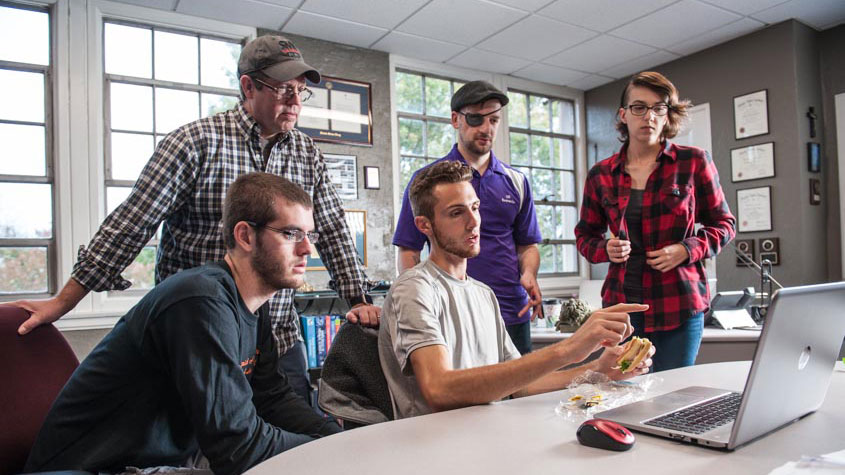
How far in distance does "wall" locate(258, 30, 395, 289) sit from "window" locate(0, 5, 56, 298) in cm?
170

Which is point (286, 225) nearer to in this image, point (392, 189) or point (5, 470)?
point (5, 470)

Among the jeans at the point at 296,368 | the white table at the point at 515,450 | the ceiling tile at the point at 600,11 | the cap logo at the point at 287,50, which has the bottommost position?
the jeans at the point at 296,368

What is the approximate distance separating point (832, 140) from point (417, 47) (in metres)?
3.14

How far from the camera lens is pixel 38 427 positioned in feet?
4.19

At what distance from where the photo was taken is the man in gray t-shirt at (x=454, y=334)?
1097 mm

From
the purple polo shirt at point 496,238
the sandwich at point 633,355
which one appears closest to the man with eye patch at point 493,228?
the purple polo shirt at point 496,238

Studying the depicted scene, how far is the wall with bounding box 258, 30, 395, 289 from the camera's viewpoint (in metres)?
4.21

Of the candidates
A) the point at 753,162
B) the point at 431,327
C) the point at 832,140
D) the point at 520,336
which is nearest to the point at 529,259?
the point at 520,336

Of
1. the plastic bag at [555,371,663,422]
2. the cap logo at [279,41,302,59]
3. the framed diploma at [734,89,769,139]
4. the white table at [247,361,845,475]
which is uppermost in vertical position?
the framed diploma at [734,89,769,139]

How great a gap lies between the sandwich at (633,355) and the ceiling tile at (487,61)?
3.65 m

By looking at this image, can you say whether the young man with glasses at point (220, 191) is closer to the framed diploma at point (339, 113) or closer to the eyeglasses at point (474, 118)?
the eyeglasses at point (474, 118)

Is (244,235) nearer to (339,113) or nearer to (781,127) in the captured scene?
(339,113)

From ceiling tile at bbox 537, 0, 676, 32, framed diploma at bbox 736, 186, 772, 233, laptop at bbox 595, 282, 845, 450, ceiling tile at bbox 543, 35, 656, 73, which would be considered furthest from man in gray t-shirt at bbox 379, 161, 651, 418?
framed diploma at bbox 736, 186, 772, 233

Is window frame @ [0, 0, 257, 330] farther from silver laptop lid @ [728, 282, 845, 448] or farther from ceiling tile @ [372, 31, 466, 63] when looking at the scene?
silver laptop lid @ [728, 282, 845, 448]
